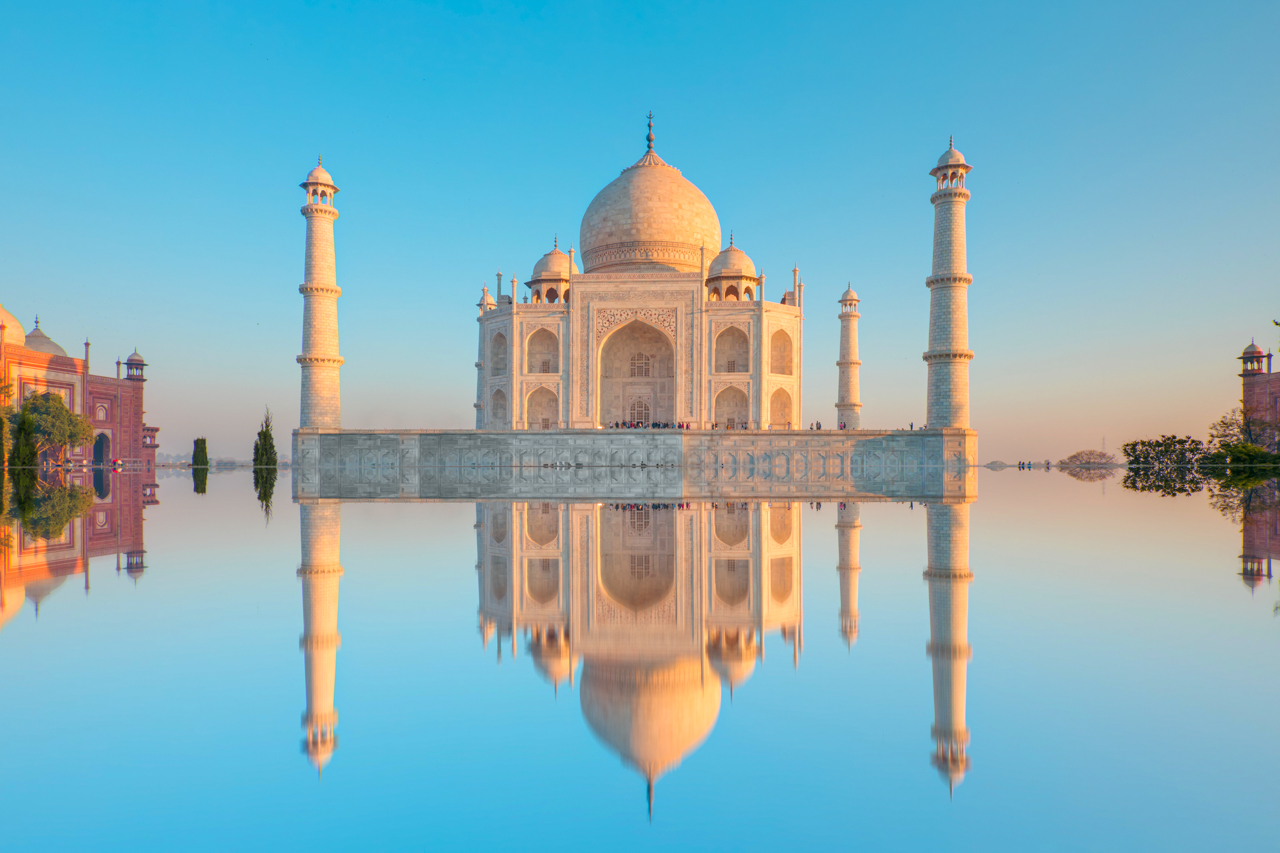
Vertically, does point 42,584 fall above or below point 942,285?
below

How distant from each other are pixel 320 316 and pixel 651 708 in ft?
57.9

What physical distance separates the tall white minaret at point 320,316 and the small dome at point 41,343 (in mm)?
16193

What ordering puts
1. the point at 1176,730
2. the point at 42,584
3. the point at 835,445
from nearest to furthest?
the point at 1176,730, the point at 42,584, the point at 835,445

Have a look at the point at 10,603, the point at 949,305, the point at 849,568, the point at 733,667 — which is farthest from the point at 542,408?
the point at 733,667

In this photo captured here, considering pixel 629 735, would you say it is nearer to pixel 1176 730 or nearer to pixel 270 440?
pixel 1176 730

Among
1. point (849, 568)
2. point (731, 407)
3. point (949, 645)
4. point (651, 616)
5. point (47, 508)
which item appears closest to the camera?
point (949, 645)

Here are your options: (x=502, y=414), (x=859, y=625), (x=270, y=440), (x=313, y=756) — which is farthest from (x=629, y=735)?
(x=270, y=440)

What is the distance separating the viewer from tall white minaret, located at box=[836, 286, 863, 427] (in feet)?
78.8

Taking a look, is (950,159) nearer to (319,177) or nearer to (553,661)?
(319,177)

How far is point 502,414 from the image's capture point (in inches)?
853

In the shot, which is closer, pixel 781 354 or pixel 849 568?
pixel 849 568

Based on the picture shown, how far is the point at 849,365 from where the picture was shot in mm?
24156

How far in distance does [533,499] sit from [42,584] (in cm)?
596

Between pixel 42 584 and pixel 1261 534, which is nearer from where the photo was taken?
pixel 42 584
